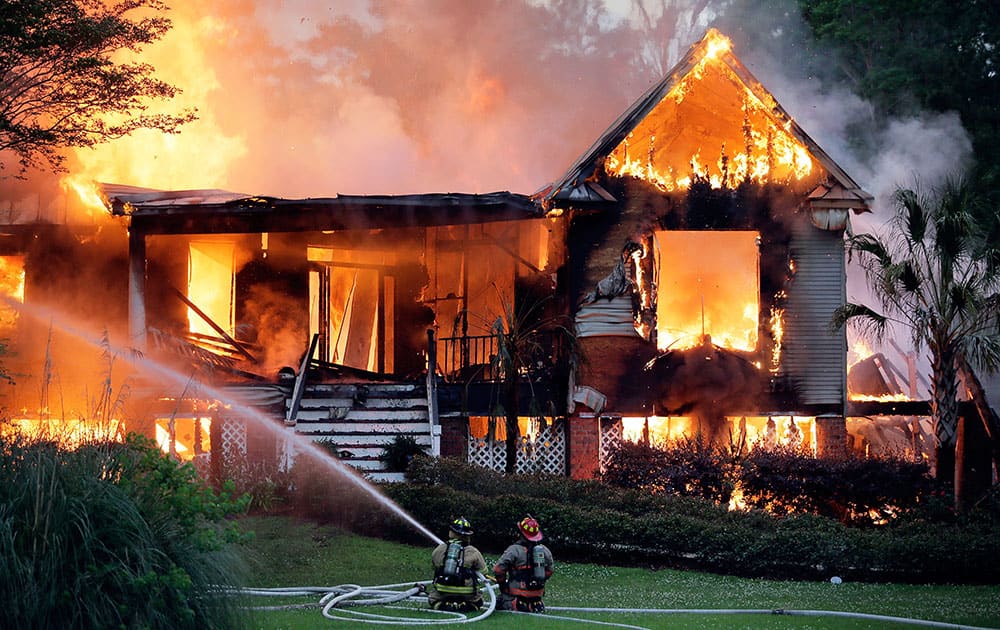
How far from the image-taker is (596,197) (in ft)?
72.7

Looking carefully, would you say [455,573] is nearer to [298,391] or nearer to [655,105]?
[298,391]

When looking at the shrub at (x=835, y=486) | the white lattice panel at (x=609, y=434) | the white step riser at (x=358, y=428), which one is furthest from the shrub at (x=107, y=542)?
the white lattice panel at (x=609, y=434)

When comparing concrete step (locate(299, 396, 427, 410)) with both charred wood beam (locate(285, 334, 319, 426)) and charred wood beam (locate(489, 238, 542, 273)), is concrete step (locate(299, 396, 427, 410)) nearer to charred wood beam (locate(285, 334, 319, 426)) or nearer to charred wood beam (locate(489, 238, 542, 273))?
charred wood beam (locate(285, 334, 319, 426))

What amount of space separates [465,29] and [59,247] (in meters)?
20.5

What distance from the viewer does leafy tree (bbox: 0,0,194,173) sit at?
20.2 m

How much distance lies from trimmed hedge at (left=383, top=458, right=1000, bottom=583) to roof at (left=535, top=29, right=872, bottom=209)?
6.05m

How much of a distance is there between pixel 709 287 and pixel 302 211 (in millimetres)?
8072

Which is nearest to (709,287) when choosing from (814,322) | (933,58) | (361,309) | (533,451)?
(814,322)

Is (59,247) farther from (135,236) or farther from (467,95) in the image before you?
(467,95)

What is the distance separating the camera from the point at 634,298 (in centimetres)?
2266

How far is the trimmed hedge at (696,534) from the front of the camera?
15633mm

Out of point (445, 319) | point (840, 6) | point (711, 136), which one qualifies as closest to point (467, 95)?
point (840, 6)

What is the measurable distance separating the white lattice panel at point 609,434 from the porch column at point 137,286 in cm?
880

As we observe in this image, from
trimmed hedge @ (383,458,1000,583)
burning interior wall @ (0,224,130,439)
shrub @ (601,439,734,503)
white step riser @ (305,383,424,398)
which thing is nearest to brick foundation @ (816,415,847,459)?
shrub @ (601,439,734,503)
